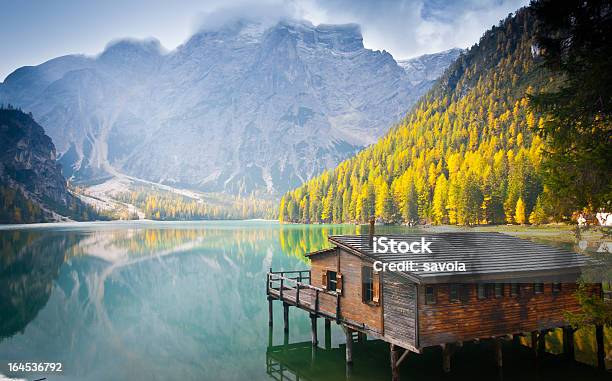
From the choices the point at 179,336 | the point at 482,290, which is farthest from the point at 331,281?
the point at 179,336

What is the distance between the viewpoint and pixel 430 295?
1972cm

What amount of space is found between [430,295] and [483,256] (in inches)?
165

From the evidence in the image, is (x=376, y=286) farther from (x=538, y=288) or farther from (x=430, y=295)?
(x=538, y=288)

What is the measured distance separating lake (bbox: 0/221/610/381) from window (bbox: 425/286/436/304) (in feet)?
16.1

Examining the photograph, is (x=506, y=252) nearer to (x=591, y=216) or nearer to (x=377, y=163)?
(x=591, y=216)

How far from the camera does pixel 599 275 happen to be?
19.0 m

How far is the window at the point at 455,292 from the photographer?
2006 cm

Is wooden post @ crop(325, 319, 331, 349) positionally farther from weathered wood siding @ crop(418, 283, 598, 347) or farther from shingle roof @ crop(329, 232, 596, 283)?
weathered wood siding @ crop(418, 283, 598, 347)

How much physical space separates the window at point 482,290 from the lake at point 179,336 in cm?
419

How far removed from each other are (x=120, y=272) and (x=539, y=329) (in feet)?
187

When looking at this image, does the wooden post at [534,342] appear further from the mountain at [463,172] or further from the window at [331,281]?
the mountain at [463,172]

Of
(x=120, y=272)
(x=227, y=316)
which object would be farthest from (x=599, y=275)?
(x=120, y=272)

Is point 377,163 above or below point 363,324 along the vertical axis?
above

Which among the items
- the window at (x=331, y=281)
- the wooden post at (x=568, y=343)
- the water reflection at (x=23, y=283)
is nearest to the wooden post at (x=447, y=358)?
the window at (x=331, y=281)
